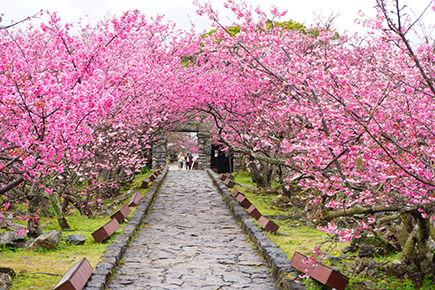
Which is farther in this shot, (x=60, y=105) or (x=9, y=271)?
(x=9, y=271)

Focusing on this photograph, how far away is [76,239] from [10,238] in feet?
4.09

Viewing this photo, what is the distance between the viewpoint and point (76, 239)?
7.83 metres

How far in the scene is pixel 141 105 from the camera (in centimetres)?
1484

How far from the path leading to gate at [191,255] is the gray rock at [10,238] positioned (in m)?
2.20

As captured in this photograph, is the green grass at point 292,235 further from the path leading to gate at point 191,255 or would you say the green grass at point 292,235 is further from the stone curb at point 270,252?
the path leading to gate at point 191,255

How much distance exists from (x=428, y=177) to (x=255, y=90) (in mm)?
9525

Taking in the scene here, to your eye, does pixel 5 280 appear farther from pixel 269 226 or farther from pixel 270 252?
pixel 269 226

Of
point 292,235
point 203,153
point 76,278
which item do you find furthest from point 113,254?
point 203,153

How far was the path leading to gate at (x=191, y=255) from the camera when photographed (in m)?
5.96

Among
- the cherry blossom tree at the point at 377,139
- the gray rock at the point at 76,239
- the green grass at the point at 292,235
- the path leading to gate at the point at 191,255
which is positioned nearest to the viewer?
the cherry blossom tree at the point at 377,139

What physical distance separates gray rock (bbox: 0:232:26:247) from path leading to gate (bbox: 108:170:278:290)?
220 cm

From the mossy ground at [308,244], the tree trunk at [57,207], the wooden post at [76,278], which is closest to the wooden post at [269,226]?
the mossy ground at [308,244]

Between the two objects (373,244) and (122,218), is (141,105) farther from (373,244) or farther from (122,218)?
(373,244)

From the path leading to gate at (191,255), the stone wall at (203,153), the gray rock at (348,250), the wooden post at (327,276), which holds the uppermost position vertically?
the stone wall at (203,153)
